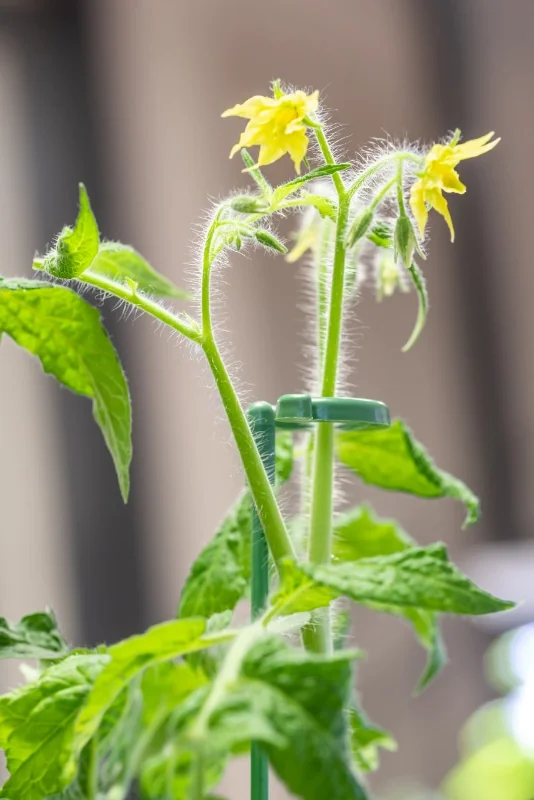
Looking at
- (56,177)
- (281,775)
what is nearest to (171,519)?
(56,177)

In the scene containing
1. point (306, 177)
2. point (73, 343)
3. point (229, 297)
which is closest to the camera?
point (306, 177)

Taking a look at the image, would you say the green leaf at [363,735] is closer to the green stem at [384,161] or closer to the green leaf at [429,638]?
the green leaf at [429,638]

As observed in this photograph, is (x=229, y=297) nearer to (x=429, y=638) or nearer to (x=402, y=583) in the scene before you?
(x=429, y=638)

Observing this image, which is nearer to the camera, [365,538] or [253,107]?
[253,107]

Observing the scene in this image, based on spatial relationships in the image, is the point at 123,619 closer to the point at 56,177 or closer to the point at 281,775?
the point at 56,177

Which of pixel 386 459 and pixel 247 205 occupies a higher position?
pixel 247 205

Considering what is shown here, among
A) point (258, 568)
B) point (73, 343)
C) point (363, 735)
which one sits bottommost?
point (363, 735)

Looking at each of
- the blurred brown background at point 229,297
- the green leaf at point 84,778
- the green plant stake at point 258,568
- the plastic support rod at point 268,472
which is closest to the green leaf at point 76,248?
the green plant stake at point 258,568

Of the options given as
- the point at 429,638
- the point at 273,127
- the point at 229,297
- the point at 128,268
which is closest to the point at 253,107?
the point at 273,127
